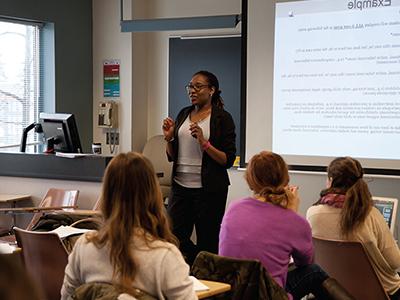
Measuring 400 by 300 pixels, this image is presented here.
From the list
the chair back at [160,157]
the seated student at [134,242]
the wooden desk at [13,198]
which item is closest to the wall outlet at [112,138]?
the chair back at [160,157]

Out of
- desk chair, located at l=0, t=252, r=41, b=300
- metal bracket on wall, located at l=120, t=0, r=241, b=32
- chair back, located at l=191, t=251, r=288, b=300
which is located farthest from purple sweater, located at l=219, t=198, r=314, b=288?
metal bracket on wall, located at l=120, t=0, r=241, b=32

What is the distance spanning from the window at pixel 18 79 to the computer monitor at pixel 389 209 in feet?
12.8

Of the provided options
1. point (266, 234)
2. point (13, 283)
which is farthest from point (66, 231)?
point (13, 283)

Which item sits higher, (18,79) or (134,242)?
(18,79)

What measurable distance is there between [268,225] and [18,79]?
14.2ft

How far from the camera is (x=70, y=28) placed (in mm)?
6422

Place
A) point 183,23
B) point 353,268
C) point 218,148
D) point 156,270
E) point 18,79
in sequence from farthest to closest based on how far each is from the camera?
point 18,79, point 183,23, point 218,148, point 353,268, point 156,270

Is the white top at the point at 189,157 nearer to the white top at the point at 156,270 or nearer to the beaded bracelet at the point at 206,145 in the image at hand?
the beaded bracelet at the point at 206,145

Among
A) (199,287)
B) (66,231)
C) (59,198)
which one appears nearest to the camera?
(199,287)

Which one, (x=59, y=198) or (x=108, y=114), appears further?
(x=108, y=114)

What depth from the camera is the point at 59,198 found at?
4.44 metres

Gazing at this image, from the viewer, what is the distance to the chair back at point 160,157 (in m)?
6.00

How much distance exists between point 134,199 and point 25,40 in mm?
4748

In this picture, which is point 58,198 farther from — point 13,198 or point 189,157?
point 189,157
